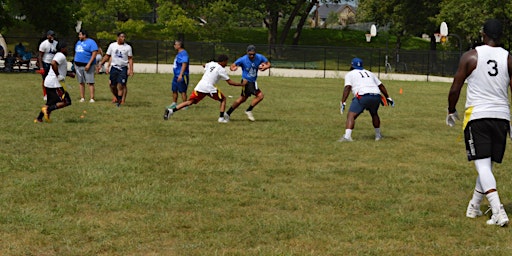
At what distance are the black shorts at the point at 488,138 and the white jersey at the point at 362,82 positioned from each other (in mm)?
6169

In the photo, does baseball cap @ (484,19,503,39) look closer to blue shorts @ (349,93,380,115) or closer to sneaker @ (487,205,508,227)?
sneaker @ (487,205,508,227)

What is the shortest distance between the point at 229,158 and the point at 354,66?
3.78 metres

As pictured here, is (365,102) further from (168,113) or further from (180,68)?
(180,68)

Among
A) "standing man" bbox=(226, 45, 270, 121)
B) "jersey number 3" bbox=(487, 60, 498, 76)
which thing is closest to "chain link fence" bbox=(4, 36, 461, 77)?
"standing man" bbox=(226, 45, 270, 121)

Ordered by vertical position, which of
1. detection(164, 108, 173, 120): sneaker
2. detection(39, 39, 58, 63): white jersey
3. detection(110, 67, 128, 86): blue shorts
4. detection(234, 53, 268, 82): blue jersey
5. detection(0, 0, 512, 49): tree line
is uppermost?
detection(0, 0, 512, 49): tree line

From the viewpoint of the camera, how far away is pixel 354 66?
1372cm

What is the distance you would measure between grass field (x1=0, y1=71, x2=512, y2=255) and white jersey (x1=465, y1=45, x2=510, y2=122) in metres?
1.15

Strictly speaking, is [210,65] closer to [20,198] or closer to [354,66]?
[354,66]

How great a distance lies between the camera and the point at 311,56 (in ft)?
178

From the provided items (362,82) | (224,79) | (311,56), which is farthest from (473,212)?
(311,56)

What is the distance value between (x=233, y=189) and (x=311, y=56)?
4600 centimetres

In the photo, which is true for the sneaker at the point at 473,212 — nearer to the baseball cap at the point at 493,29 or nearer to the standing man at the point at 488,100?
the standing man at the point at 488,100

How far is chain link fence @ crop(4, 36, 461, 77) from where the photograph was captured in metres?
52.8

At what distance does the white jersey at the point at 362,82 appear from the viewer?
13445 millimetres
